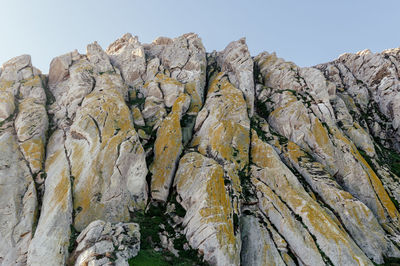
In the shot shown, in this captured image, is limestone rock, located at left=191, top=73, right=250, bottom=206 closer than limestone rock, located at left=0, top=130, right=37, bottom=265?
No

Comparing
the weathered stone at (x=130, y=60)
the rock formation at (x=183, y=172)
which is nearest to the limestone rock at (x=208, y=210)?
the rock formation at (x=183, y=172)

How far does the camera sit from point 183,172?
26812 mm

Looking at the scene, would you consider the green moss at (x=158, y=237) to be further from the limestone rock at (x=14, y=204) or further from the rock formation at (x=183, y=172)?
the limestone rock at (x=14, y=204)

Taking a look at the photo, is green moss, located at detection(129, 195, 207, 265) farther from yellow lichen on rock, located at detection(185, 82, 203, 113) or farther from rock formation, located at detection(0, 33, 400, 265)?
yellow lichen on rock, located at detection(185, 82, 203, 113)

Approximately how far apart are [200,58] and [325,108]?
101 feet

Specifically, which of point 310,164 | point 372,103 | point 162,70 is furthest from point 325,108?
point 162,70

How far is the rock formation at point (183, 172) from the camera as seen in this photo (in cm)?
1950

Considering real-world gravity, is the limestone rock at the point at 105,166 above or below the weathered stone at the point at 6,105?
below

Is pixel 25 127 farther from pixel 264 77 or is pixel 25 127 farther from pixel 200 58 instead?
pixel 264 77

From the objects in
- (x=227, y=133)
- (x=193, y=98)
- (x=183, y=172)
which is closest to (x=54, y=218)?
(x=183, y=172)

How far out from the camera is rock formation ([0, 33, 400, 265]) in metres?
19.5

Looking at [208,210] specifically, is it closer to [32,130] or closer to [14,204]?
[14,204]

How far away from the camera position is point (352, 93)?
57.2 m

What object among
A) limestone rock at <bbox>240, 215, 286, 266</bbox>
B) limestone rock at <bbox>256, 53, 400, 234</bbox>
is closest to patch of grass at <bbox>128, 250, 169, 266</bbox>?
limestone rock at <bbox>240, 215, 286, 266</bbox>
